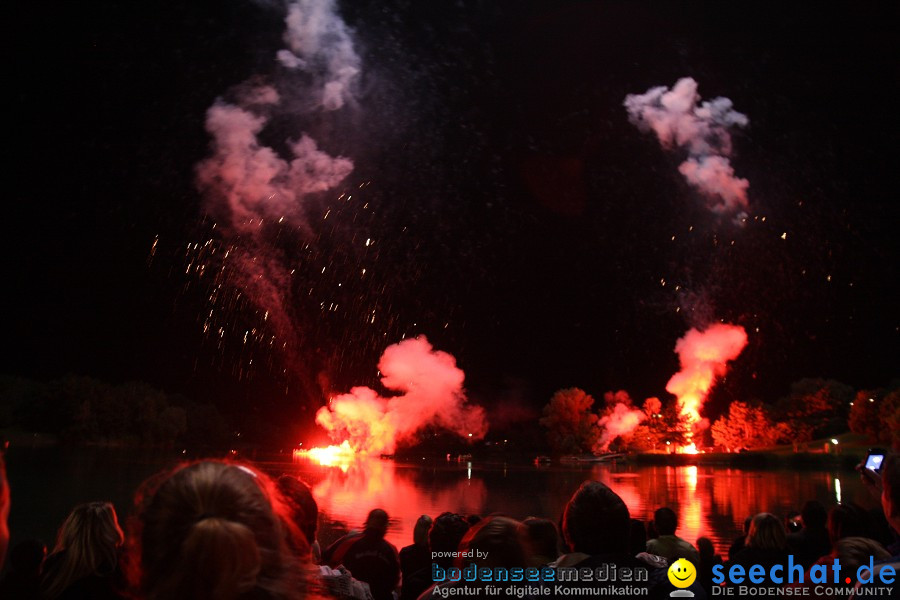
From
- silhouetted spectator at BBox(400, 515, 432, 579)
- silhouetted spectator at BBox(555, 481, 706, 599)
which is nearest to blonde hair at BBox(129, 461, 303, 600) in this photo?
silhouetted spectator at BBox(555, 481, 706, 599)

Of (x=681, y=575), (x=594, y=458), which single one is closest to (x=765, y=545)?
(x=681, y=575)

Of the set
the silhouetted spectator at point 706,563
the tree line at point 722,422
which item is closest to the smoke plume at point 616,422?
the tree line at point 722,422

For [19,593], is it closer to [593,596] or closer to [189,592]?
[189,592]

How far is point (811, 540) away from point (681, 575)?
2.75 m

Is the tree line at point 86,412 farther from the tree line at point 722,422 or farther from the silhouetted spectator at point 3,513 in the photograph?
the silhouetted spectator at point 3,513

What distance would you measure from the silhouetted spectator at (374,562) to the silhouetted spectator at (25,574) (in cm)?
205

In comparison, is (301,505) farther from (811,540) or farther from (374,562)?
(811,540)

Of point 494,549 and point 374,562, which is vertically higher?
point 494,549

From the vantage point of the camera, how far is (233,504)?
1915 millimetres

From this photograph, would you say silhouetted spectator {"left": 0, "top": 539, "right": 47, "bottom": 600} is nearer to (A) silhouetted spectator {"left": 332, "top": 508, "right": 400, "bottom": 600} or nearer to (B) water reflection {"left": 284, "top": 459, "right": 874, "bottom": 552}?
(A) silhouetted spectator {"left": 332, "top": 508, "right": 400, "bottom": 600}

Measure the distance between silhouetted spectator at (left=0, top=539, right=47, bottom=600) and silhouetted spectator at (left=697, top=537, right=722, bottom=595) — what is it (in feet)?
14.9

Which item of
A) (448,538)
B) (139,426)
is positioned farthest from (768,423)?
(448,538)

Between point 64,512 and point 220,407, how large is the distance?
391ft

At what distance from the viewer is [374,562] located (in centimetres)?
521
